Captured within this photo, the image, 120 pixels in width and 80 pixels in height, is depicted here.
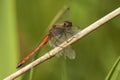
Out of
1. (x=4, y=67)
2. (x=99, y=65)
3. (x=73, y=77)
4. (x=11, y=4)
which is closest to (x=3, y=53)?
(x=4, y=67)

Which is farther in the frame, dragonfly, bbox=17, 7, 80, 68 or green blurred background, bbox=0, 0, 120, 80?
green blurred background, bbox=0, 0, 120, 80

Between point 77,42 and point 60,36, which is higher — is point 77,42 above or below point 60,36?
below

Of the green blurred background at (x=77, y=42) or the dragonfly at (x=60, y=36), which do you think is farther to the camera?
the green blurred background at (x=77, y=42)

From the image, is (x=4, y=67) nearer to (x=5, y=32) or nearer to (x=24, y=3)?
(x=5, y=32)

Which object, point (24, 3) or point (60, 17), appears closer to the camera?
point (60, 17)

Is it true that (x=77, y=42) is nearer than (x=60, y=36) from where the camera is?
No

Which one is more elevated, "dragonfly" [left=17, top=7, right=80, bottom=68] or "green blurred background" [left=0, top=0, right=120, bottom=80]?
"dragonfly" [left=17, top=7, right=80, bottom=68]

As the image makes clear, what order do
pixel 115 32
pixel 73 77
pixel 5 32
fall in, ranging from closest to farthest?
pixel 5 32 → pixel 73 77 → pixel 115 32

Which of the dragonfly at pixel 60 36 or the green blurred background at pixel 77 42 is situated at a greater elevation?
the dragonfly at pixel 60 36
